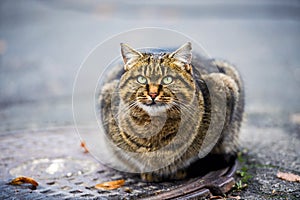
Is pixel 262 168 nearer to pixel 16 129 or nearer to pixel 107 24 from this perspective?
pixel 16 129

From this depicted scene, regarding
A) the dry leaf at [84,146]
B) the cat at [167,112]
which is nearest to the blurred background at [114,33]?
the dry leaf at [84,146]

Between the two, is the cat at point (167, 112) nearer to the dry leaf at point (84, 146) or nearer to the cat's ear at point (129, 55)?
the cat's ear at point (129, 55)

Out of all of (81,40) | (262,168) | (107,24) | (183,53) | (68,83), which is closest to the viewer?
(183,53)

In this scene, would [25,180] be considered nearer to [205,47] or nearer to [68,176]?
[68,176]

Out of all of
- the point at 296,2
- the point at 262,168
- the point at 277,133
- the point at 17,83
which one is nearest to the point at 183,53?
the point at 262,168

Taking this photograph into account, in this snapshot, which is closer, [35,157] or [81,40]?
[35,157]

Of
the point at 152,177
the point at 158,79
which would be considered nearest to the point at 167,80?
the point at 158,79
